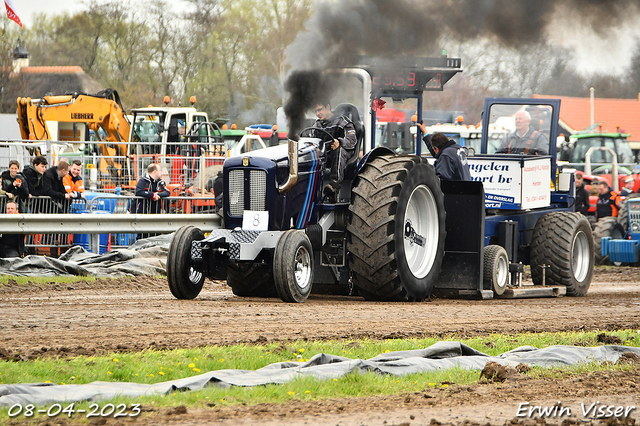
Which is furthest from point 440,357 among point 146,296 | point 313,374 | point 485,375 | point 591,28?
point 591,28

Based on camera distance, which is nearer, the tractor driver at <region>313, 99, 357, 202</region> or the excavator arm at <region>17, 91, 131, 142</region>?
the tractor driver at <region>313, 99, 357, 202</region>

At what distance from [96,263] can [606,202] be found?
12613mm

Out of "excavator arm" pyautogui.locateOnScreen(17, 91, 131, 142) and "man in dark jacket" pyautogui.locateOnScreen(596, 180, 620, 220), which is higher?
"excavator arm" pyautogui.locateOnScreen(17, 91, 131, 142)

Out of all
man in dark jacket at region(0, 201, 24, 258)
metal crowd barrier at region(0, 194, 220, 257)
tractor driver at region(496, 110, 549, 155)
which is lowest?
man in dark jacket at region(0, 201, 24, 258)

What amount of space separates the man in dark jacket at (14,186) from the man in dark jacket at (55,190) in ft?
1.03

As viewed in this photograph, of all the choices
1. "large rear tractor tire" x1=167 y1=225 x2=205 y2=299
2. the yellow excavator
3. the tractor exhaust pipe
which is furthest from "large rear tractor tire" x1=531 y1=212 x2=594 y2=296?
the yellow excavator

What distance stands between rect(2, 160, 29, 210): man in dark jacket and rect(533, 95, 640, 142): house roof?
40607 millimetres

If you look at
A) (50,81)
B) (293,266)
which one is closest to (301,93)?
(293,266)

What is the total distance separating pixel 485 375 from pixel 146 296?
5.62 m

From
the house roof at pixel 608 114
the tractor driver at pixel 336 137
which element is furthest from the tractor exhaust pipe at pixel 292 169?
the house roof at pixel 608 114

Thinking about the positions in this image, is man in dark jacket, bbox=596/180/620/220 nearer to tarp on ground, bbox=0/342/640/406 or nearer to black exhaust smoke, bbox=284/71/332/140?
black exhaust smoke, bbox=284/71/332/140

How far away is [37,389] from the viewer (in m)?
4.30

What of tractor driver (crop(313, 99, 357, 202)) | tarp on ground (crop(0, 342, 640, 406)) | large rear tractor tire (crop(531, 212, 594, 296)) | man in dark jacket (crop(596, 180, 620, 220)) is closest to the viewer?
tarp on ground (crop(0, 342, 640, 406))

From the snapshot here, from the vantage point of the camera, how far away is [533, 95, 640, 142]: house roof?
49625mm
